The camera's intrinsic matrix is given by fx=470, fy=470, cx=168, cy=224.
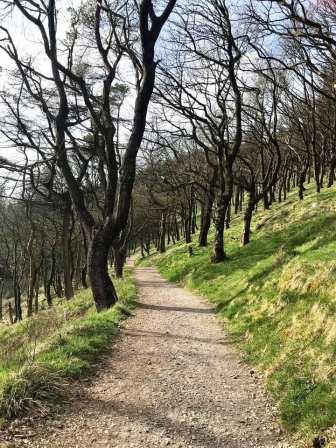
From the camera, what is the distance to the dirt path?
5037mm

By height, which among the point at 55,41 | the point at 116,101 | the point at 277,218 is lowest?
the point at 277,218

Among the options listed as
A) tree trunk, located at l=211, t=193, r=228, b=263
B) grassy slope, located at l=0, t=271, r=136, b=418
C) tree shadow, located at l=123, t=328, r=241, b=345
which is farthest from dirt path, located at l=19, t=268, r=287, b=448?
tree trunk, located at l=211, t=193, r=228, b=263

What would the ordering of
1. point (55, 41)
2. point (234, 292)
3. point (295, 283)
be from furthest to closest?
point (234, 292) → point (55, 41) → point (295, 283)

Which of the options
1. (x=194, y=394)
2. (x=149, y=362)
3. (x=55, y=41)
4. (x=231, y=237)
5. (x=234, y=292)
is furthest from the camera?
(x=231, y=237)

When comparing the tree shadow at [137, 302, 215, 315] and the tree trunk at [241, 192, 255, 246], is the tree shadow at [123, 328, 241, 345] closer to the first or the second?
the tree shadow at [137, 302, 215, 315]

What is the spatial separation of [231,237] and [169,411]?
69.3 feet

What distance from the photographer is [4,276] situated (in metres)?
47.9

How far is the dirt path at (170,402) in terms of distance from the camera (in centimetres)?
504

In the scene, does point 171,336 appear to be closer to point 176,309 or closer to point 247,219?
point 176,309

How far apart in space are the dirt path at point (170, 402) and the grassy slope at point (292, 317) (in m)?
0.35

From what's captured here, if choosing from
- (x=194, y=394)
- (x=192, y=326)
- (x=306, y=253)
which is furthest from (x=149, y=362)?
(x=306, y=253)

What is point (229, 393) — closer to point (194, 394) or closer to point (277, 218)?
point (194, 394)

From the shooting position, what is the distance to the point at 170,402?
6.02 meters

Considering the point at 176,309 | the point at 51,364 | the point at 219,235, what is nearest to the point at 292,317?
the point at 51,364
